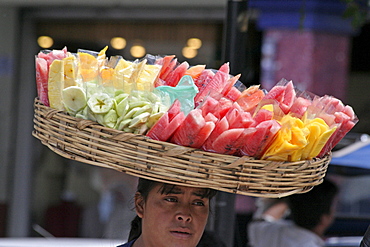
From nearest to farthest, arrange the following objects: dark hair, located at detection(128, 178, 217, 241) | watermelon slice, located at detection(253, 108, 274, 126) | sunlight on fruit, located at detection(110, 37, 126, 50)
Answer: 1. watermelon slice, located at detection(253, 108, 274, 126)
2. dark hair, located at detection(128, 178, 217, 241)
3. sunlight on fruit, located at detection(110, 37, 126, 50)

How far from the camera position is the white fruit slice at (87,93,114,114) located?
5.86ft

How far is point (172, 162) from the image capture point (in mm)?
1743

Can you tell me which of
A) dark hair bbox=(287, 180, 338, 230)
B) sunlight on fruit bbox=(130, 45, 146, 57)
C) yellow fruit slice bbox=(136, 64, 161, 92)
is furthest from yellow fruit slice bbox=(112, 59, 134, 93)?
sunlight on fruit bbox=(130, 45, 146, 57)

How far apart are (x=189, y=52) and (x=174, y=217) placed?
418cm

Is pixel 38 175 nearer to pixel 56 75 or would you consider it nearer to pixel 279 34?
pixel 279 34

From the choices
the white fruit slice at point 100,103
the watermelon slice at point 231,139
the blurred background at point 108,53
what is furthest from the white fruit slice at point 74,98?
the blurred background at point 108,53

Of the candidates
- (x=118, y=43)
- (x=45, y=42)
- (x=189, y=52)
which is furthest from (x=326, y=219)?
(x=45, y=42)

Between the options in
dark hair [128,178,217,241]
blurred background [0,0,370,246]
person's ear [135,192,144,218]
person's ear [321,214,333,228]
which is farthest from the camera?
blurred background [0,0,370,246]

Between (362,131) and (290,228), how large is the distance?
2936 millimetres

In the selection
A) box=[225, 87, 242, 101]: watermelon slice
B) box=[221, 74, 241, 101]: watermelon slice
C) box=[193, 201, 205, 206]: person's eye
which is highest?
box=[221, 74, 241, 101]: watermelon slice

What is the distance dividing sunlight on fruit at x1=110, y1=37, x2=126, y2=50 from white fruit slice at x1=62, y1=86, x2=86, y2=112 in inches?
171

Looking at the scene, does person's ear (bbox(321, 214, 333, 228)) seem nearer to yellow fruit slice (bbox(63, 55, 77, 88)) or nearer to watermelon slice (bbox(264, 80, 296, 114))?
watermelon slice (bbox(264, 80, 296, 114))

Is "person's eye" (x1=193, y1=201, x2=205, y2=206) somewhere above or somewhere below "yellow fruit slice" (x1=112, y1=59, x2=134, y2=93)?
below

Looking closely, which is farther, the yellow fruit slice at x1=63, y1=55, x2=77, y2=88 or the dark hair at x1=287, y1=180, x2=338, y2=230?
the dark hair at x1=287, y1=180, x2=338, y2=230
